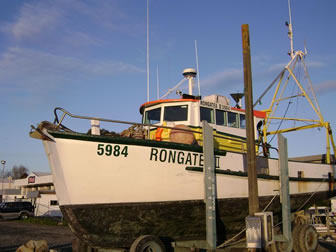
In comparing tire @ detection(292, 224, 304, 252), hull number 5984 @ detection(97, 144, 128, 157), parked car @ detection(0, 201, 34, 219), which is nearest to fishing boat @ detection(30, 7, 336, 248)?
hull number 5984 @ detection(97, 144, 128, 157)

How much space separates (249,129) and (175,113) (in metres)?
2.52

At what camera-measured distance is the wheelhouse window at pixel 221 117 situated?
1026 cm

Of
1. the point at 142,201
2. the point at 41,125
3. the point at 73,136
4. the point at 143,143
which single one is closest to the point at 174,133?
the point at 143,143

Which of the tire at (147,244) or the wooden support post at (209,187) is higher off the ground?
the wooden support post at (209,187)

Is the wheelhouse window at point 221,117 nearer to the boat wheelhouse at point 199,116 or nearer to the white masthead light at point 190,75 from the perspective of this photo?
the boat wheelhouse at point 199,116

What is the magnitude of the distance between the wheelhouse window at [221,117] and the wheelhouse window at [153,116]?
5.60 ft

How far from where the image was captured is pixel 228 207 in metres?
8.69

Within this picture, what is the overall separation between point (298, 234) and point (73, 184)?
6788 millimetres

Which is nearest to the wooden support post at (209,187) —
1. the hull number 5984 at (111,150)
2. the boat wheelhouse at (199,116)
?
the boat wheelhouse at (199,116)

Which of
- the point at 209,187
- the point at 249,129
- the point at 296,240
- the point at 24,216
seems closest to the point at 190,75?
the point at 249,129

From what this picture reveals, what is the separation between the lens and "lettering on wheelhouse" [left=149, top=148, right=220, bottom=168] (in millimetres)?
7703

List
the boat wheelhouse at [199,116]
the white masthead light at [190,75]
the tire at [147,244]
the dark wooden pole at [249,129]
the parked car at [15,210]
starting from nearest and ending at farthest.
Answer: the tire at [147,244] < the dark wooden pole at [249,129] < the boat wheelhouse at [199,116] < the white masthead light at [190,75] < the parked car at [15,210]

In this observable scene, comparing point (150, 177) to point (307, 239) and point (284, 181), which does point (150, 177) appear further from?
point (307, 239)

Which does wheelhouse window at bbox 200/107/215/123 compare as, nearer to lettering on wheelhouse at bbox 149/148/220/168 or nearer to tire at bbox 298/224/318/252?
lettering on wheelhouse at bbox 149/148/220/168
